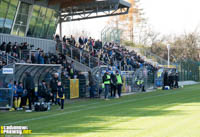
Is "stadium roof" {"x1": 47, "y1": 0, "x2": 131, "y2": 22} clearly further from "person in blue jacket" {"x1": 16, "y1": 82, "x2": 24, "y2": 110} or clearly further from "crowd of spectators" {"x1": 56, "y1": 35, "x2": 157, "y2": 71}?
"person in blue jacket" {"x1": 16, "y1": 82, "x2": 24, "y2": 110}

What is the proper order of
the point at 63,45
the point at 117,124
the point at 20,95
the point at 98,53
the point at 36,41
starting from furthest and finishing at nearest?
the point at 98,53 → the point at 63,45 → the point at 36,41 → the point at 20,95 → the point at 117,124

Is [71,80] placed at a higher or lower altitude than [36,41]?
lower

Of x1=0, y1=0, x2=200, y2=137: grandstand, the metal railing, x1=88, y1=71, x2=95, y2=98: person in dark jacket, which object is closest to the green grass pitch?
x1=0, y1=0, x2=200, y2=137: grandstand

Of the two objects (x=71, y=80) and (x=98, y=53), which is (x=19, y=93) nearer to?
(x=71, y=80)

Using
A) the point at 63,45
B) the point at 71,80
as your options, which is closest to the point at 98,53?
the point at 63,45

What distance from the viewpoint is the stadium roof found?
36750mm

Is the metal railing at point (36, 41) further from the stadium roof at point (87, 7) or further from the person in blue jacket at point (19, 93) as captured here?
the person in blue jacket at point (19, 93)

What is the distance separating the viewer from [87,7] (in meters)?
38.4

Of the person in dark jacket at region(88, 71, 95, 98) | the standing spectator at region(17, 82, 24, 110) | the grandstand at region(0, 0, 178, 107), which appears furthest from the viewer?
the grandstand at region(0, 0, 178, 107)

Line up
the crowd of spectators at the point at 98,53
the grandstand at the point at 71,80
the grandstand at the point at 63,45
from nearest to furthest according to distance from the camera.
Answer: the grandstand at the point at 71,80 < the grandstand at the point at 63,45 < the crowd of spectators at the point at 98,53

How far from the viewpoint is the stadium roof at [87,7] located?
3675 cm

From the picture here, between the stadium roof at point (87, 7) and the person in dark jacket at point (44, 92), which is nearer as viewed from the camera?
the person in dark jacket at point (44, 92)

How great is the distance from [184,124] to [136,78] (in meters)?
20.4

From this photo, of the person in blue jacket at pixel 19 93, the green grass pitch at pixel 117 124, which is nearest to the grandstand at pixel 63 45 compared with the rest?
the person in blue jacket at pixel 19 93
